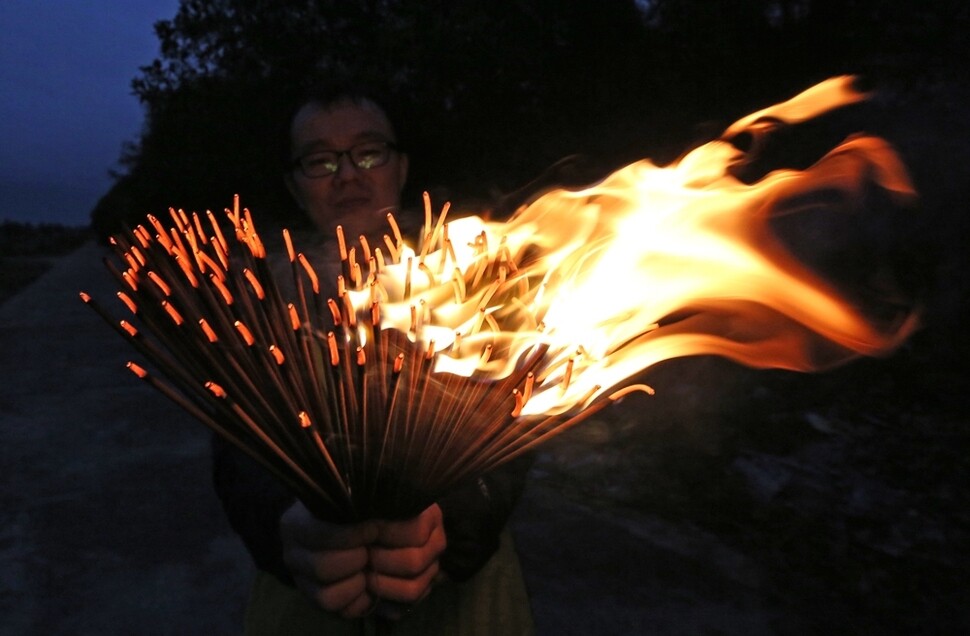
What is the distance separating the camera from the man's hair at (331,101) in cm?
238

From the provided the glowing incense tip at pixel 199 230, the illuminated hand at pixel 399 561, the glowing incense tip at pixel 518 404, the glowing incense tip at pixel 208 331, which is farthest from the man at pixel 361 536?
the glowing incense tip at pixel 199 230

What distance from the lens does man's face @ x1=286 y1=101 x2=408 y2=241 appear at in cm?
223

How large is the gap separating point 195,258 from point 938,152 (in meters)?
6.01

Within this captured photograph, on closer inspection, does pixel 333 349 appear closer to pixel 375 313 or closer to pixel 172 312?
pixel 375 313

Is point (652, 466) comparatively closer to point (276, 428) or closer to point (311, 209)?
point (311, 209)

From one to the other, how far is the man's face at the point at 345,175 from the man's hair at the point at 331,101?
2 cm

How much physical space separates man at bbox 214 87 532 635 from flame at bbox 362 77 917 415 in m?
0.24

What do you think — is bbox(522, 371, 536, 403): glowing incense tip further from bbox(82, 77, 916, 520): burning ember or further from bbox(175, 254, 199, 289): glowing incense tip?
bbox(175, 254, 199, 289): glowing incense tip

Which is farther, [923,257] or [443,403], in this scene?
[923,257]

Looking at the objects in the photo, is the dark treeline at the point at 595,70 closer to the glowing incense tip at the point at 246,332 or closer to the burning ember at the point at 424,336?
the burning ember at the point at 424,336

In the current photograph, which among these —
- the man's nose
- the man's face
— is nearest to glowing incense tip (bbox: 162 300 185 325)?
the man's face

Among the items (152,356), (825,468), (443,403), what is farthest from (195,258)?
(825,468)

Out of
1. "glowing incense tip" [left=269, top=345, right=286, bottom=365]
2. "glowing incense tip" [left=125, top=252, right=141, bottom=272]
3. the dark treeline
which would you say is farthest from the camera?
the dark treeline

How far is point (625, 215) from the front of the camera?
1389 mm
